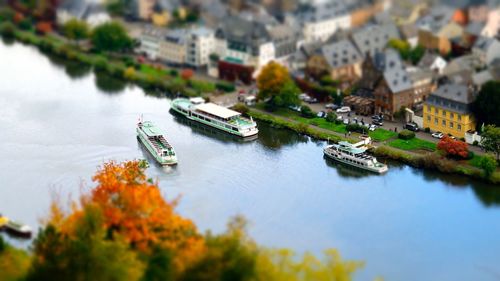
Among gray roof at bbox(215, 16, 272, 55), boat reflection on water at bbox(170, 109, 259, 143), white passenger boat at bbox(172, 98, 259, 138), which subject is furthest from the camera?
gray roof at bbox(215, 16, 272, 55)

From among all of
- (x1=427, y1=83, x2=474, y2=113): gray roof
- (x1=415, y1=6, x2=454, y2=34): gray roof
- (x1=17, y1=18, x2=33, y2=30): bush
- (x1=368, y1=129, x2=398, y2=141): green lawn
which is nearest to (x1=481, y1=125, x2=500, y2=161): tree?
(x1=427, y1=83, x2=474, y2=113): gray roof

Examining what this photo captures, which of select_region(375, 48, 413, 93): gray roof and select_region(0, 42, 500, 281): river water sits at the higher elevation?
Answer: select_region(375, 48, 413, 93): gray roof

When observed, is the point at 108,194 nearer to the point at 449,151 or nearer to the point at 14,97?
the point at 449,151

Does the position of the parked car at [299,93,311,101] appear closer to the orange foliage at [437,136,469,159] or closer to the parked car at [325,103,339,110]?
the parked car at [325,103,339,110]

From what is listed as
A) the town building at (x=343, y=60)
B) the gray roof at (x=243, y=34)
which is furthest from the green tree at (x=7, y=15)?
the town building at (x=343, y=60)

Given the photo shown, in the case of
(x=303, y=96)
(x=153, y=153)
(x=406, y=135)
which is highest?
(x=303, y=96)

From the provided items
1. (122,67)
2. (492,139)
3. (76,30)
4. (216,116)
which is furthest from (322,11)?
(492,139)

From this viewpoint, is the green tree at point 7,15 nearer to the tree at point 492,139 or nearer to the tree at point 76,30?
the tree at point 76,30

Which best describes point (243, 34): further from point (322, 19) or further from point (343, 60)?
point (322, 19)
